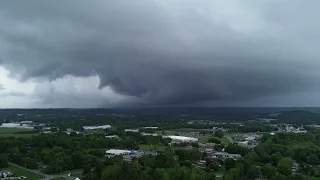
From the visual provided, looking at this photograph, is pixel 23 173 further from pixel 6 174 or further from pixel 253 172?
pixel 253 172

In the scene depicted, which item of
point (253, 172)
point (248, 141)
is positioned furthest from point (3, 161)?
point (248, 141)

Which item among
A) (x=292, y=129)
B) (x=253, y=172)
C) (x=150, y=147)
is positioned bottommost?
(x=253, y=172)

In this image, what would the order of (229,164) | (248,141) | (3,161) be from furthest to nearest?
(248,141) < (3,161) < (229,164)

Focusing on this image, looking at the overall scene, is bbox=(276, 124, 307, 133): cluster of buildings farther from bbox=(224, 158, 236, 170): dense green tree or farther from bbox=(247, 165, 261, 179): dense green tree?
bbox=(247, 165, 261, 179): dense green tree

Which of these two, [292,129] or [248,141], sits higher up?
[292,129]

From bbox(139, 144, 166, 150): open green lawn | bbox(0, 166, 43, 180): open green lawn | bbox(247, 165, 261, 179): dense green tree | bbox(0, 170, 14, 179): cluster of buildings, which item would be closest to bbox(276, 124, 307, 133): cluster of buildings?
bbox(139, 144, 166, 150): open green lawn

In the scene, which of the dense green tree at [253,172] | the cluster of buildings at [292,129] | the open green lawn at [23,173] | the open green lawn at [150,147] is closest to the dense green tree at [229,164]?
the dense green tree at [253,172]

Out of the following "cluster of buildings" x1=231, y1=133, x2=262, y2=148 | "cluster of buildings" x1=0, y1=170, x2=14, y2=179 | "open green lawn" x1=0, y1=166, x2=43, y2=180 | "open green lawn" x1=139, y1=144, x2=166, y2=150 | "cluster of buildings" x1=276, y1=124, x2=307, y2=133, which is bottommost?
"open green lawn" x1=0, y1=166, x2=43, y2=180

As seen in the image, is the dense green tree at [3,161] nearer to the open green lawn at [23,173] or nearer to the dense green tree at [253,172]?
the open green lawn at [23,173]

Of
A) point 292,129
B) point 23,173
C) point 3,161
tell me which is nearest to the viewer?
point 23,173

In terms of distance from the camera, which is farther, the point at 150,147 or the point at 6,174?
the point at 150,147

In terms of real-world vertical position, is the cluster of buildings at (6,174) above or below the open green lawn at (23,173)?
above

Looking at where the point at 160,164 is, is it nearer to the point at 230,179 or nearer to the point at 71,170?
the point at 230,179
